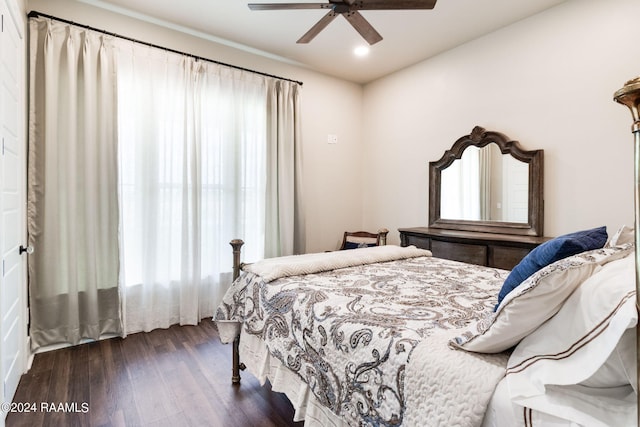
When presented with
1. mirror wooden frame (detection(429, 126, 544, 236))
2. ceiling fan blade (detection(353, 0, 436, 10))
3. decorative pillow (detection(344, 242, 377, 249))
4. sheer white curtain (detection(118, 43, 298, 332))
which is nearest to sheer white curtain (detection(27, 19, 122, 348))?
sheer white curtain (detection(118, 43, 298, 332))

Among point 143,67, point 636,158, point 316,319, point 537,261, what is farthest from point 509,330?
point 143,67

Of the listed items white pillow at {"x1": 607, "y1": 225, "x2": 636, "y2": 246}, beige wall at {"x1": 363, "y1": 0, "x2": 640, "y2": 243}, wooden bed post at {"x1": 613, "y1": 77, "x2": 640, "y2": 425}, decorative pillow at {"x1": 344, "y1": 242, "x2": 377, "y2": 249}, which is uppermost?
beige wall at {"x1": 363, "y1": 0, "x2": 640, "y2": 243}

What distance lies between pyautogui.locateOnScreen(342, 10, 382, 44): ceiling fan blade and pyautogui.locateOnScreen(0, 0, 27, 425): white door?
1.94 meters

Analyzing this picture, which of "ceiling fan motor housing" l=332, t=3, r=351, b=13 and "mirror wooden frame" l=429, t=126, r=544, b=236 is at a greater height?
"ceiling fan motor housing" l=332, t=3, r=351, b=13

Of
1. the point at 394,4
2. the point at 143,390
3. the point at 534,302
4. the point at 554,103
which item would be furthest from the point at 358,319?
the point at 554,103

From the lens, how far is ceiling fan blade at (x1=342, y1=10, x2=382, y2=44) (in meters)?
2.29

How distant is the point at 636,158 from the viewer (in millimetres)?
653

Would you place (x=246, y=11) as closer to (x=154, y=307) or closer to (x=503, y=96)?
(x=503, y=96)

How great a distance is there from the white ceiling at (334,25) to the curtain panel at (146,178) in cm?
32

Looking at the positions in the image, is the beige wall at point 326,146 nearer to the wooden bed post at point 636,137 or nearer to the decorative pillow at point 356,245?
the decorative pillow at point 356,245

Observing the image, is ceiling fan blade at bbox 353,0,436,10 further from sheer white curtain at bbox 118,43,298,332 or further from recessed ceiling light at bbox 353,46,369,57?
sheer white curtain at bbox 118,43,298,332

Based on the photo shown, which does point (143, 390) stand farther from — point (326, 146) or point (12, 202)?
point (326, 146)

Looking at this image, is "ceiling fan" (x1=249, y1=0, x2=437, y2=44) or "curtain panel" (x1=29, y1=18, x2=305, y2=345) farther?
"curtain panel" (x1=29, y1=18, x2=305, y2=345)

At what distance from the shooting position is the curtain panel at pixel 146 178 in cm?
255
